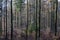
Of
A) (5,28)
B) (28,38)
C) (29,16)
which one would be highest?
(29,16)

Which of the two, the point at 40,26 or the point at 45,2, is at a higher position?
the point at 45,2

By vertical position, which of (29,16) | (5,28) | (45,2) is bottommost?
(5,28)

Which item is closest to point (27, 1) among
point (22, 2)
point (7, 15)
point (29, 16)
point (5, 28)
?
point (22, 2)

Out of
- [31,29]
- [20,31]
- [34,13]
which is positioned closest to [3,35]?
[20,31]

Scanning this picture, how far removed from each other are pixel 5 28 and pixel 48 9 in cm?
55

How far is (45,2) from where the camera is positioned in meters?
1.80

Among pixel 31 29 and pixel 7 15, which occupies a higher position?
pixel 7 15

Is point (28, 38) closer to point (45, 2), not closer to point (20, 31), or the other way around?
point (20, 31)

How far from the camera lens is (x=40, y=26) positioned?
6.00ft

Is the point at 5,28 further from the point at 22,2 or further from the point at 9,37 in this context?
the point at 22,2

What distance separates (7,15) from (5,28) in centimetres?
15

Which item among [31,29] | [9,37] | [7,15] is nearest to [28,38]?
[31,29]

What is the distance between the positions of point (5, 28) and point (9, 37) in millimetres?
119

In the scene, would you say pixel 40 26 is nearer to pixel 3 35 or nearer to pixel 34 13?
pixel 34 13
